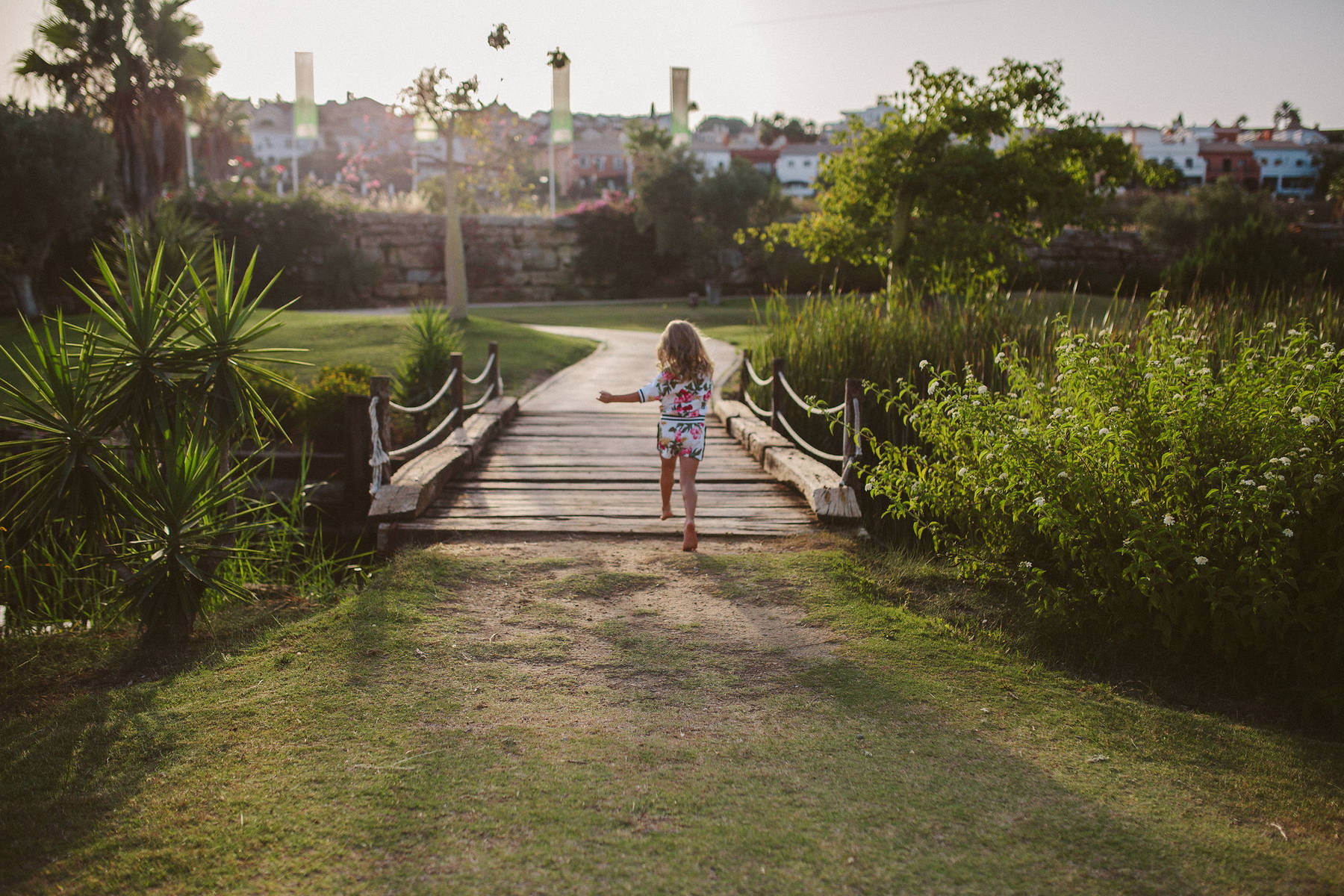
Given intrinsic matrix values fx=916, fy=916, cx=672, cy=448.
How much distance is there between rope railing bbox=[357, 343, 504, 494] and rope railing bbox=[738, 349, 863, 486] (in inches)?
113

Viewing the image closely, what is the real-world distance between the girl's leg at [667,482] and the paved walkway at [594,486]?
0.33ft

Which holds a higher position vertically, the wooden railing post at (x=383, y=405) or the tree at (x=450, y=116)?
the tree at (x=450, y=116)

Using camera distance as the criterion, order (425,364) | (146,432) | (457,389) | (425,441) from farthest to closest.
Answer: (425,364) < (457,389) < (425,441) < (146,432)

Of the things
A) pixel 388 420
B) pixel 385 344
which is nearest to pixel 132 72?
pixel 385 344

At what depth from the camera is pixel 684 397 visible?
5551 millimetres

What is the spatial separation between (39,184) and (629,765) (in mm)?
17933

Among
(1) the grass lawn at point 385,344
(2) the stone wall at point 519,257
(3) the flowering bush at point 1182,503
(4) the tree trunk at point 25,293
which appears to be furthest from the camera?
(2) the stone wall at point 519,257

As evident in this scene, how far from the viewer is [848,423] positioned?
21.3 feet

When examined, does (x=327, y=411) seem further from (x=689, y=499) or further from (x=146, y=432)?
(x=689, y=499)

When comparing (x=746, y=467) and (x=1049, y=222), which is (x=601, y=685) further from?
(x=1049, y=222)

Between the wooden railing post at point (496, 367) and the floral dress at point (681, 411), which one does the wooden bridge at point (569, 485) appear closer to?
the wooden railing post at point (496, 367)

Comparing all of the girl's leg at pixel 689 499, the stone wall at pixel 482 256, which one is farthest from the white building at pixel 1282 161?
the girl's leg at pixel 689 499

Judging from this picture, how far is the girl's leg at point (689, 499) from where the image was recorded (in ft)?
18.1

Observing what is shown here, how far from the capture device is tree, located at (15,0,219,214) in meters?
23.0
